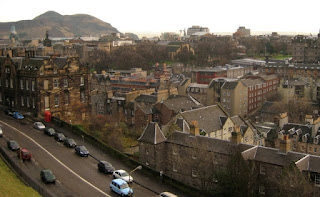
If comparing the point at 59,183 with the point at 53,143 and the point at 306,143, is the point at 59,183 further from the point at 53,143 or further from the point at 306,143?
the point at 306,143

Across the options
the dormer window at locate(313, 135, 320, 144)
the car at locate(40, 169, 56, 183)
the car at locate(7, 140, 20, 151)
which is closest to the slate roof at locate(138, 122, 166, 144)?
the car at locate(7, 140, 20, 151)

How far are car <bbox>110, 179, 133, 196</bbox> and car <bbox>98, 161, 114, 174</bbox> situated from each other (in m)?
3.76

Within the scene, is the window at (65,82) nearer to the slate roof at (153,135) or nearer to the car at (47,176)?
the slate roof at (153,135)

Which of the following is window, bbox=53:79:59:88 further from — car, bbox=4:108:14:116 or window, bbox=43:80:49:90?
car, bbox=4:108:14:116

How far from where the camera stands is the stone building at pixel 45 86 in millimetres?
52812

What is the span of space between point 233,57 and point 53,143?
419 ft

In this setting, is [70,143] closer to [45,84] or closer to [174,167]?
[174,167]

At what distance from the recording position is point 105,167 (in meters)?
36.5

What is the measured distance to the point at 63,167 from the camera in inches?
1460

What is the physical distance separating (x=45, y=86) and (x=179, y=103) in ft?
76.0

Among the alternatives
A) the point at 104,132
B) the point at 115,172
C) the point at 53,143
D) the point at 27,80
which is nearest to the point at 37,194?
the point at 115,172

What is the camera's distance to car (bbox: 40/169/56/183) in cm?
3312

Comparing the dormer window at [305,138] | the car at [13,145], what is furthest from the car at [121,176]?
the dormer window at [305,138]

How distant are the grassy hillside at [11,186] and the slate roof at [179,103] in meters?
35.9
